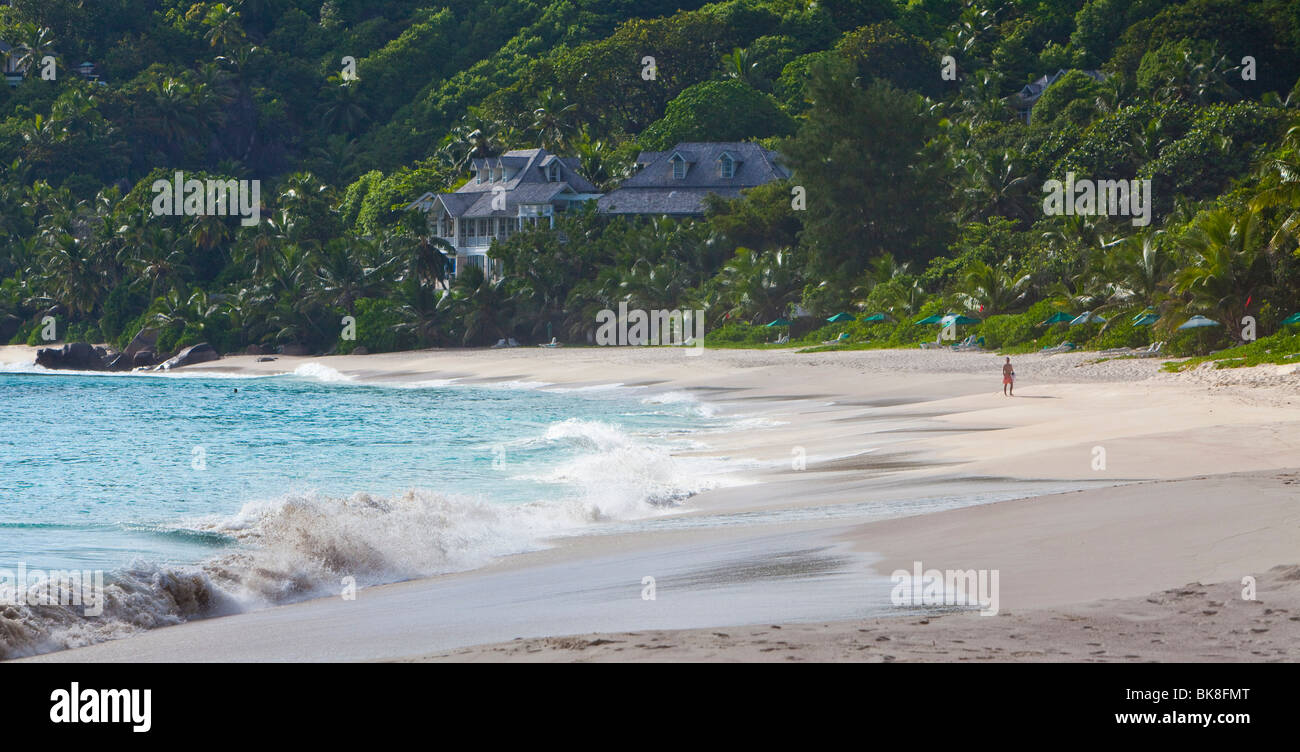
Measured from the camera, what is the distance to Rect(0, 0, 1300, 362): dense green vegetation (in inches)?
1784

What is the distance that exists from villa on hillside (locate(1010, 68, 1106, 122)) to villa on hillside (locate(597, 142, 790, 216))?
19.8 m

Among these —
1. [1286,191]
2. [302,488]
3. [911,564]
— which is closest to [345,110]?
[1286,191]

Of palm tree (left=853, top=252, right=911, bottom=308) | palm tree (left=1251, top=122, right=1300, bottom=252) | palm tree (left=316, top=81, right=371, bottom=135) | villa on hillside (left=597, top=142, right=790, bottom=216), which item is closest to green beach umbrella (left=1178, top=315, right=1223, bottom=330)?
palm tree (left=1251, top=122, right=1300, bottom=252)

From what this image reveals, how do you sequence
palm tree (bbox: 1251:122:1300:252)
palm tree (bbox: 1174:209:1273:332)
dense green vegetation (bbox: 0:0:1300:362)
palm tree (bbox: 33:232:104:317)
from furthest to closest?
palm tree (bbox: 33:232:104:317), dense green vegetation (bbox: 0:0:1300:362), palm tree (bbox: 1174:209:1273:332), palm tree (bbox: 1251:122:1300:252)

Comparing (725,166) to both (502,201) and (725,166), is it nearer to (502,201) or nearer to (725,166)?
(725,166)

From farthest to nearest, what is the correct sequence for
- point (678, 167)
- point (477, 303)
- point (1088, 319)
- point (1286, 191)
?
point (678, 167) < point (477, 303) < point (1088, 319) < point (1286, 191)

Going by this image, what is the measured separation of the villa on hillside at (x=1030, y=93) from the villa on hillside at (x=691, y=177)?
1978cm

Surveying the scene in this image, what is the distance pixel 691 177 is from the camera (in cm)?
7019

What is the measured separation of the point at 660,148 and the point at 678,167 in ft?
22.4

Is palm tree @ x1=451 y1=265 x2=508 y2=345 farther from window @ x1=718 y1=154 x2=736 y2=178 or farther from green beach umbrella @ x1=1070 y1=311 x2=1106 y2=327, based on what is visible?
green beach umbrella @ x1=1070 y1=311 x2=1106 y2=327

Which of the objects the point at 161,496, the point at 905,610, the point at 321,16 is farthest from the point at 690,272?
the point at 321,16

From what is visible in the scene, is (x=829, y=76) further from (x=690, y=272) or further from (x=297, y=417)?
(x=297, y=417)

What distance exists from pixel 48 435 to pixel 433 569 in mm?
22399
